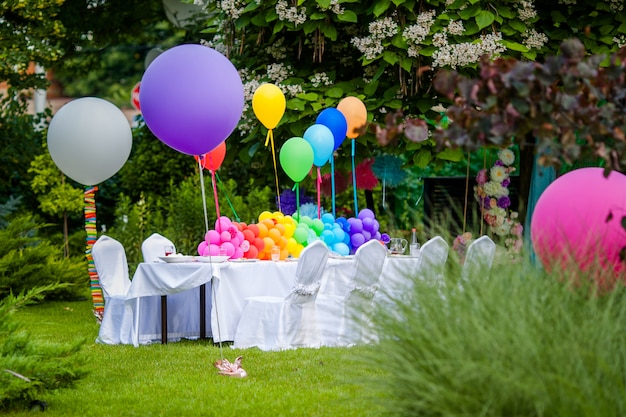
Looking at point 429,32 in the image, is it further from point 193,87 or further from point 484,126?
point 484,126

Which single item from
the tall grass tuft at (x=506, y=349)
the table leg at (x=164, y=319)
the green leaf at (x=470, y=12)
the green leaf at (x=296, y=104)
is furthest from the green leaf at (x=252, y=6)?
the tall grass tuft at (x=506, y=349)

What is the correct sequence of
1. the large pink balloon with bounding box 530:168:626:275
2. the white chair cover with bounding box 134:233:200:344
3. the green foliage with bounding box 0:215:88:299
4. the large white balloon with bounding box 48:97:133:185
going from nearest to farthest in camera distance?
the large pink balloon with bounding box 530:168:626:275, the white chair cover with bounding box 134:233:200:344, the large white balloon with bounding box 48:97:133:185, the green foliage with bounding box 0:215:88:299

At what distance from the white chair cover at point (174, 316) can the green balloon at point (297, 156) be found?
1.50 meters

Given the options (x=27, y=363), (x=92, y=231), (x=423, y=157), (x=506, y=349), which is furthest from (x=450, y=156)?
(x=506, y=349)

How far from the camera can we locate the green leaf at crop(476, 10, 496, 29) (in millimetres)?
9625

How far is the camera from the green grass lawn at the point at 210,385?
17.9 ft

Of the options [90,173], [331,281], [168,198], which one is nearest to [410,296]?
[331,281]

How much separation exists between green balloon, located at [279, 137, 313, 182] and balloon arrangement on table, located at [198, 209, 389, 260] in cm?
46

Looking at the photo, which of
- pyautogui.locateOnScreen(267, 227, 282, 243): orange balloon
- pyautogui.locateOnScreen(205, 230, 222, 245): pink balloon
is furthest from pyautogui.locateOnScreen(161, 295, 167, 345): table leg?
pyautogui.locateOnScreen(267, 227, 282, 243): orange balloon

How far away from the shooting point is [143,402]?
5.80 metres

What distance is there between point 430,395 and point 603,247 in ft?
4.78

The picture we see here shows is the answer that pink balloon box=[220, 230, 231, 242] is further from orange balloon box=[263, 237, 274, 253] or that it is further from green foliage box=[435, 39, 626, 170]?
green foliage box=[435, 39, 626, 170]

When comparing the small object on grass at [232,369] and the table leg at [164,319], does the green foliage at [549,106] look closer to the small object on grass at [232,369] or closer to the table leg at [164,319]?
the small object on grass at [232,369]

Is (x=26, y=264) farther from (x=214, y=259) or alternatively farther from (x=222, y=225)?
(x=214, y=259)
